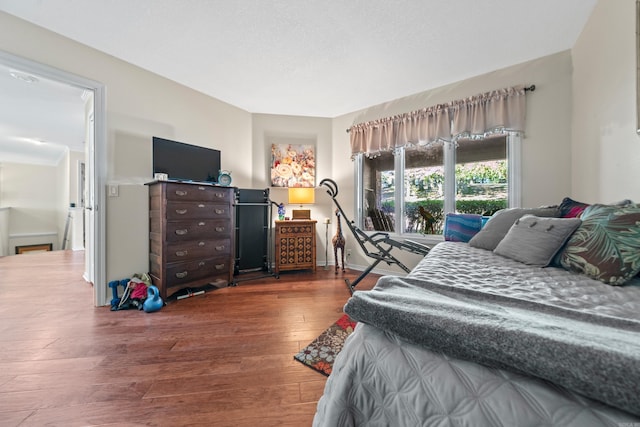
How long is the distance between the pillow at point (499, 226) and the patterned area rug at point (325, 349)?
3.67 feet

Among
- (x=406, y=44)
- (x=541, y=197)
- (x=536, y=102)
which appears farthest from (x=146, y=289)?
(x=536, y=102)

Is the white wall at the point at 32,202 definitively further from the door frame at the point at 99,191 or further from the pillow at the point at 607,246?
the pillow at the point at 607,246

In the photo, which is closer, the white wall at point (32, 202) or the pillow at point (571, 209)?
the pillow at point (571, 209)

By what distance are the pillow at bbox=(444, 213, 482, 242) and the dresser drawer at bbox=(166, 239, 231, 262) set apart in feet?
7.59

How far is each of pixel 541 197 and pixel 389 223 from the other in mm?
1572

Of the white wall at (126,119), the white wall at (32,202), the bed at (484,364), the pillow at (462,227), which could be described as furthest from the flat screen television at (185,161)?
the white wall at (32,202)

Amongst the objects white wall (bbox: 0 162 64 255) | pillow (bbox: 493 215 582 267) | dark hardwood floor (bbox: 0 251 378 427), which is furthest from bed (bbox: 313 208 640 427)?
white wall (bbox: 0 162 64 255)

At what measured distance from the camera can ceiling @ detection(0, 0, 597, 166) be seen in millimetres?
1670

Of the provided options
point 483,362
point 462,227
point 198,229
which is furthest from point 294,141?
point 483,362

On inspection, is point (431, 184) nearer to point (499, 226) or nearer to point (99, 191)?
point (499, 226)

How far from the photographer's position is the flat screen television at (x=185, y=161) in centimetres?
233

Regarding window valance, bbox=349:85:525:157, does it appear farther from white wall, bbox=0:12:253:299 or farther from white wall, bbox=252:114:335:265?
white wall, bbox=0:12:253:299

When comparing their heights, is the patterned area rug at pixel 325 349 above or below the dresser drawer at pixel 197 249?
below

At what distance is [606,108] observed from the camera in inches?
63.5
